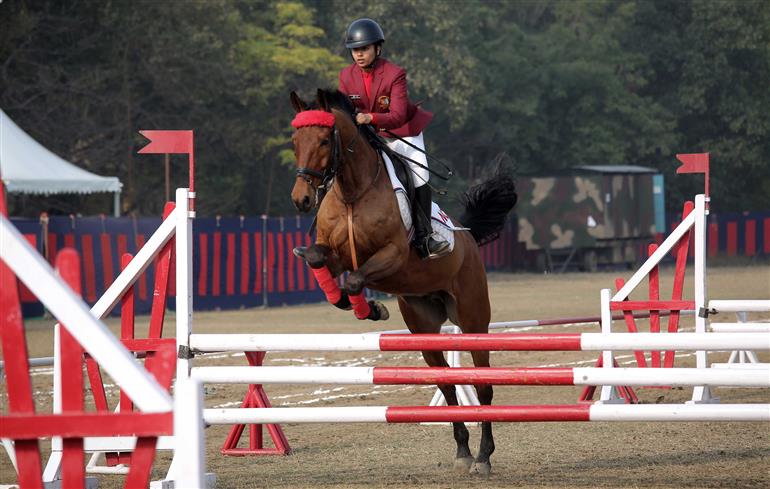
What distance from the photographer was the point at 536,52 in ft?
155

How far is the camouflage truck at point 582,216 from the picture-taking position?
35.9 meters

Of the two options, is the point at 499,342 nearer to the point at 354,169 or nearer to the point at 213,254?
the point at 354,169

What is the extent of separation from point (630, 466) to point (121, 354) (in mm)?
4677

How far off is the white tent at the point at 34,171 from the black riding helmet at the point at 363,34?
1352 centimetres

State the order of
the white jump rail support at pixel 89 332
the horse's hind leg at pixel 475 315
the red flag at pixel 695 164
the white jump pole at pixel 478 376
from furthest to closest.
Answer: the red flag at pixel 695 164 → the horse's hind leg at pixel 475 315 → the white jump pole at pixel 478 376 → the white jump rail support at pixel 89 332

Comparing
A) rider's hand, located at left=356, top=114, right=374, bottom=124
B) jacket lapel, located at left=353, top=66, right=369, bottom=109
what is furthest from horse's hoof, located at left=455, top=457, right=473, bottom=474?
jacket lapel, located at left=353, top=66, right=369, bottom=109

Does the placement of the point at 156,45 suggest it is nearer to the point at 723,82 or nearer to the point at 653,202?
the point at 653,202

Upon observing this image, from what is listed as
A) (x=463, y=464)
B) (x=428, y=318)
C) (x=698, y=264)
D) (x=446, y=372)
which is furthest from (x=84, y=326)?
(x=698, y=264)

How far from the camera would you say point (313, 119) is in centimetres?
685

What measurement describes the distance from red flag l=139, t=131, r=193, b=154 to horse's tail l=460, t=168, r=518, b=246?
8.30 ft

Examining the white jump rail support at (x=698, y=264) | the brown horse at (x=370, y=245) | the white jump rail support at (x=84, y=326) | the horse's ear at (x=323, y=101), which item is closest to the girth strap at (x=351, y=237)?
the brown horse at (x=370, y=245)

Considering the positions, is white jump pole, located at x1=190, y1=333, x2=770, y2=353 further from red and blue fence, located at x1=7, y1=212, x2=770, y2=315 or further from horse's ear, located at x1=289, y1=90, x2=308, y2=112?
red and blue fence, located at x1=7, y1=212, x2=770, y2=315

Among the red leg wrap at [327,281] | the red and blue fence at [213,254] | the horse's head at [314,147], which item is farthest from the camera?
the red and blue fence at [213,254]

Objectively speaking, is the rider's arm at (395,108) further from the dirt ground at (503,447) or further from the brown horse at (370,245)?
the dirt ground at (503,447)
